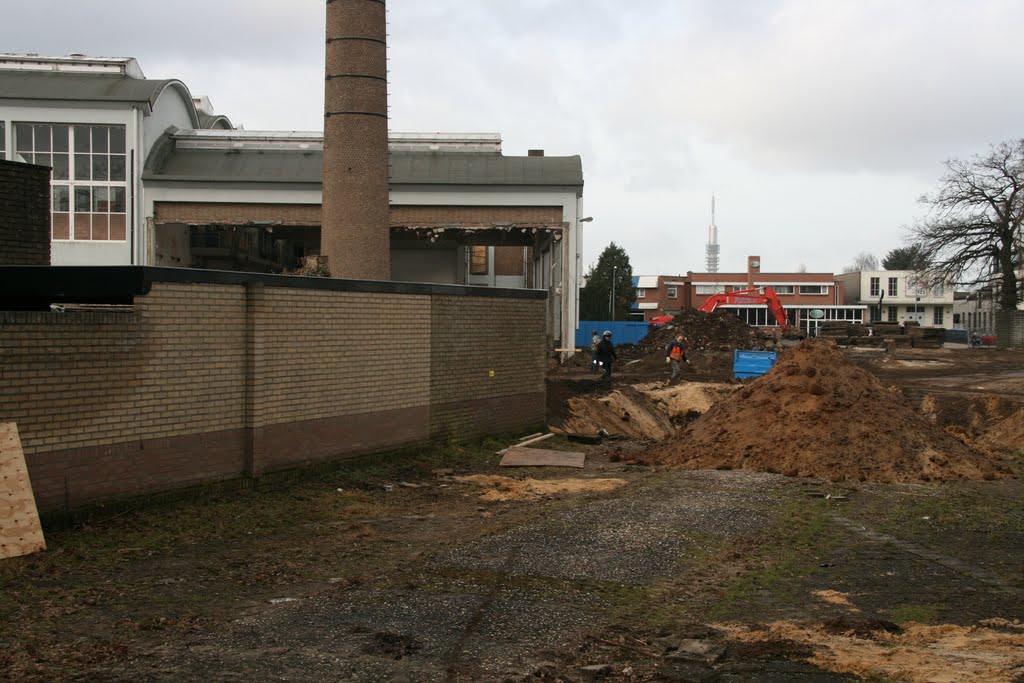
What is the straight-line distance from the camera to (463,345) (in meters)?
15.9

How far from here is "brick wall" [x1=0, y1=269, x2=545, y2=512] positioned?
892cm

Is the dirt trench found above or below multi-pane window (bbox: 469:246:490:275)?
below

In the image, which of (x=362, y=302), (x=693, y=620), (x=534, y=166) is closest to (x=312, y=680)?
(x=693, y=620)

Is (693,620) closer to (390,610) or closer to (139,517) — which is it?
(390,610)

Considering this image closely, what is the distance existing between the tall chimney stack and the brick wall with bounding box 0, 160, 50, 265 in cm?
1072

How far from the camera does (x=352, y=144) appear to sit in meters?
23.2

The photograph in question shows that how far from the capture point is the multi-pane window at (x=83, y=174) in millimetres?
34438

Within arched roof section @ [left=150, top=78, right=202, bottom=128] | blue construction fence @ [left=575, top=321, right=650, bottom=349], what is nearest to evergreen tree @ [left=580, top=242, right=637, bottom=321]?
blue construction fence @ [left=575, top=321, right=650, bottom=349]

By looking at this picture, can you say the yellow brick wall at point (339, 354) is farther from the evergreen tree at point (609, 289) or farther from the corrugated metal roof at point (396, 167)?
the evergreen tree at point (609, 289)

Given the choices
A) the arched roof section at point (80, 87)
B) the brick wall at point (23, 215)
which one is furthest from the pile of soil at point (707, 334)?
the brick wall at point (23, 215)

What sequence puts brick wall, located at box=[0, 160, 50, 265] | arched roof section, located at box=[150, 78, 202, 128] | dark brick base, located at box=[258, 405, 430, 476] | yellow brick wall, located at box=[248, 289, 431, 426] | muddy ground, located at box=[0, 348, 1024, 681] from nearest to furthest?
muddy ground, located at box=[0, 348, 1024, 681] < dark brick base, located at box=[258, 405, 430, 476] < yellow brick wall, located at box=[248, 289, 431, 426] < brick wall, located at box=[0, 160, 50, 265] < arched roof section, located at box=[150, 78, 202, 128]

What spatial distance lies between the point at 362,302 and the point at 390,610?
23.3ft

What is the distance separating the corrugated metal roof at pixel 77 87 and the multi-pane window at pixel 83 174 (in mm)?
1137

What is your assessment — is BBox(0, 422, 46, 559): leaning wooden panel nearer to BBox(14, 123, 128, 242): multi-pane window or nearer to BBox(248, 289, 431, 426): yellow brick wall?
BBox(248, 289, 431, 426): yellow brick wall
